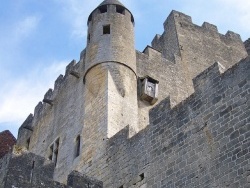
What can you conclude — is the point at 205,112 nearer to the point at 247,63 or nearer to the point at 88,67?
the point at 247,63

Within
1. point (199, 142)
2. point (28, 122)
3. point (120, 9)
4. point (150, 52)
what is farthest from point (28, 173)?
point (28, 122)

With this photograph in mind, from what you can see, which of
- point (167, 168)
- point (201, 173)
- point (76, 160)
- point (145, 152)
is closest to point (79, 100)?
point (76, 160)

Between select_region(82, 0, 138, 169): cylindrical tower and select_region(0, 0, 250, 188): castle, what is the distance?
0.04 m

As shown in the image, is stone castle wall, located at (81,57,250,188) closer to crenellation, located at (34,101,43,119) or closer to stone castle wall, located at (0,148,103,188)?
stone castle wall, located at (0,148,103,188)

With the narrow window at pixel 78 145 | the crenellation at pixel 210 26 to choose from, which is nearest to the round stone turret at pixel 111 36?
the narrow window at pixel 78 145

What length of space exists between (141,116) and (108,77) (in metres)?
1.54

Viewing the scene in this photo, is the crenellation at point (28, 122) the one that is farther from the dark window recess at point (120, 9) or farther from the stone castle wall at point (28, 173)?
the stone castle wall at point (28, 173)

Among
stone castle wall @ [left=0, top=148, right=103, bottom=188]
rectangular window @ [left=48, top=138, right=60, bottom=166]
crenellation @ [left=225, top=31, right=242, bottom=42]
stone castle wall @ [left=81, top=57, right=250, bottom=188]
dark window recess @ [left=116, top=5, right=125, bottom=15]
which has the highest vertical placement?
crenellation @ [left=225, top=31, right=242, bottom=42]

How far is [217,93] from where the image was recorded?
31.7ft

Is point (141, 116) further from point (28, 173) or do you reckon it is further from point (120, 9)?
point (28, 173)

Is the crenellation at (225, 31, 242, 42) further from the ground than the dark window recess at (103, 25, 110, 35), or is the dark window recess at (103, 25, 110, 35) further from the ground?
the crenellation at (225, 31, 242, 42)

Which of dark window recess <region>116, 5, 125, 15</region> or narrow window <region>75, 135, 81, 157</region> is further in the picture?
dark window recess <region>116, 5, 125, 15</region>

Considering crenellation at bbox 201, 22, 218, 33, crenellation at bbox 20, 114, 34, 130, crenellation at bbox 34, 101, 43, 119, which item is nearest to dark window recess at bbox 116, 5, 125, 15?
crenellation at bbox 34, 101, 43, 119

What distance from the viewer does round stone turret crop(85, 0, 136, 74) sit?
15.0m
